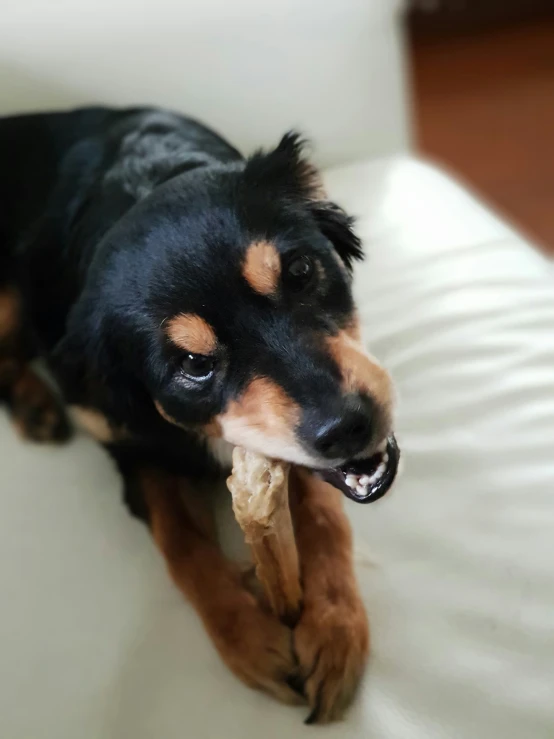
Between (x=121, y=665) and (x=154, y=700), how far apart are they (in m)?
0.07

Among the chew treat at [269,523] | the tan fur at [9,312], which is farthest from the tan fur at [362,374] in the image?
the tan fur at [9,312]

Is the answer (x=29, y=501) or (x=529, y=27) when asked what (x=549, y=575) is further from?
(x=529, y=27)

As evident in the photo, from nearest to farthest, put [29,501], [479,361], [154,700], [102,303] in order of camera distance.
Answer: [154,700], [102,303], [29,501], [479,361]

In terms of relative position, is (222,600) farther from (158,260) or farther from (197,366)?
(158,260)

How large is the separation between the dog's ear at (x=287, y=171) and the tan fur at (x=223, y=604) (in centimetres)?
49

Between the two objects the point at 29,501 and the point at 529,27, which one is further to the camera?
the point at 529,27

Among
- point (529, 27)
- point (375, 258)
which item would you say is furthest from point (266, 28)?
point (529, 27)

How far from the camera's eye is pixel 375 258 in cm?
141

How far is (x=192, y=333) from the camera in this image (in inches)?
34.0

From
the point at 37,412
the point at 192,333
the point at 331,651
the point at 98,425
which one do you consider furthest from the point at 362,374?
the point at 37,412

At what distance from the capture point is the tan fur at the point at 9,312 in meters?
1.40

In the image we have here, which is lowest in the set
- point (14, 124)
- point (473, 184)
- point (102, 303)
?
point (473, 184)

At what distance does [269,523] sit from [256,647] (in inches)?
8.4

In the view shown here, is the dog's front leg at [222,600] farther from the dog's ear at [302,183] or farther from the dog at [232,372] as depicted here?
the dog's ear at [302,183]
